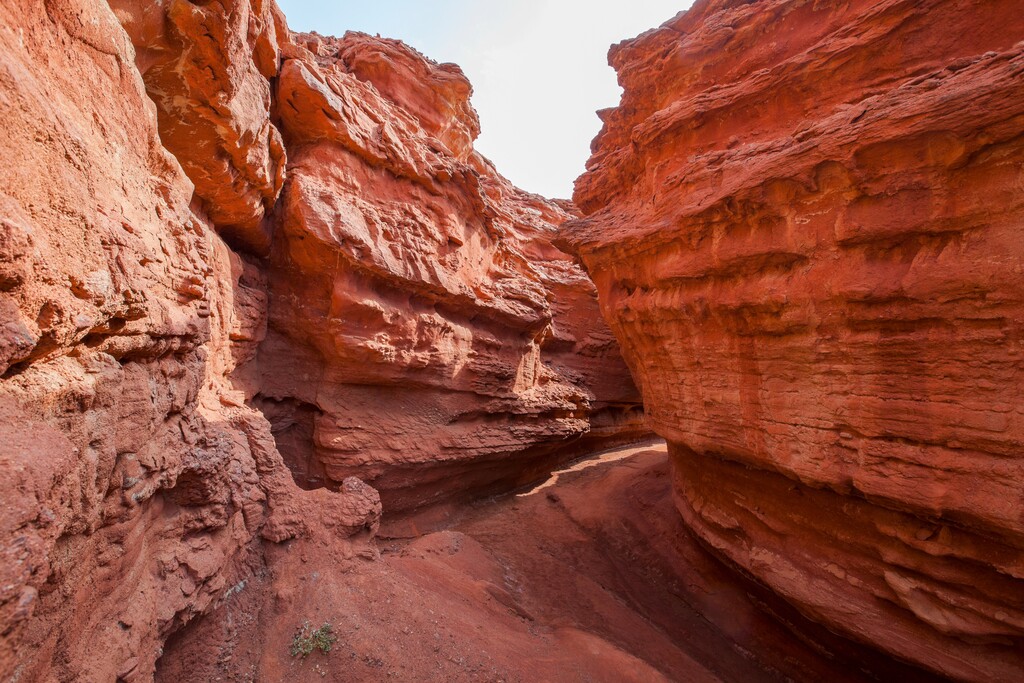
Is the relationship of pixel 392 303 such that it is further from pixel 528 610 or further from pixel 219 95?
pixel 528 610

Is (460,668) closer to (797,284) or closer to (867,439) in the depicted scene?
(867,439)

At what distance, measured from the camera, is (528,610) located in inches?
230

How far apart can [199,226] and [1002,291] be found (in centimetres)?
786

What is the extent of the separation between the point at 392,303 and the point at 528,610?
5.60 m

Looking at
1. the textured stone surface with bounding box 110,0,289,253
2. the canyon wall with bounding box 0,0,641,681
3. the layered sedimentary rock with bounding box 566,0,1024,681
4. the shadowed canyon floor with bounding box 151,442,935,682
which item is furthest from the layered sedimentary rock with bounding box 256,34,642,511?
the layered sedimentary rock with bounding box 566,0,1024,681

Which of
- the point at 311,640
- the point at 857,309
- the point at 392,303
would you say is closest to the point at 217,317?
the point at 392,303

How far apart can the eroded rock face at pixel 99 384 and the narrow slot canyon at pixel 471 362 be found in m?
0.03

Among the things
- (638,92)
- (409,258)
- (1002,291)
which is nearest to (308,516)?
(409,258)

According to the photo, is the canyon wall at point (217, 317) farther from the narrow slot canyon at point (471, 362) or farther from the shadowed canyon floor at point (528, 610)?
the shadowed canyon floor at point (528, 610)

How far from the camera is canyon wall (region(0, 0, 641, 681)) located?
6.59ft

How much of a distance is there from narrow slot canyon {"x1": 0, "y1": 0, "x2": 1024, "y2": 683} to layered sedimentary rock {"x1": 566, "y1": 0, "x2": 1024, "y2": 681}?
3 centimetres

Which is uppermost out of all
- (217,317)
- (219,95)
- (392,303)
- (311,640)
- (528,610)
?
(219,95)

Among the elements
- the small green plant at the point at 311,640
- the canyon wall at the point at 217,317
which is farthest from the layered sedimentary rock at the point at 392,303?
the small green plant at the point at 311,640

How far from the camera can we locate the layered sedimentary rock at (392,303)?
7.20 metres
